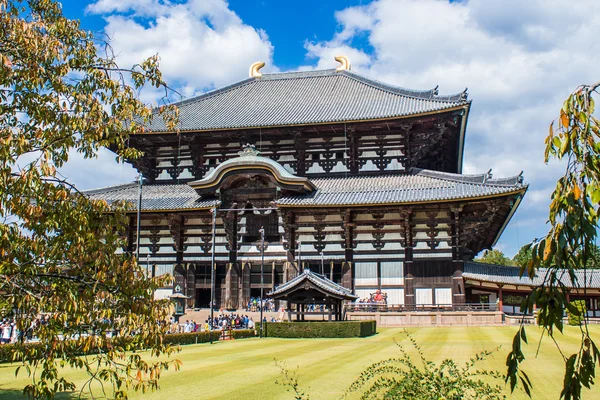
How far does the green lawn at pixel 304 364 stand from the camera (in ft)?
44.4

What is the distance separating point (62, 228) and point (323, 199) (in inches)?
1317

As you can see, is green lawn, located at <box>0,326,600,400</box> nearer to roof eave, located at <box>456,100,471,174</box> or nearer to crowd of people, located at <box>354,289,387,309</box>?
crowd of people, located at <box>354,289,387,309</box>

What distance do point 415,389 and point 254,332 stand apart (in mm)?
24831

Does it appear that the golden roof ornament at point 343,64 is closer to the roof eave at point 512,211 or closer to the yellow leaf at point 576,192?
the roof eave at point 512,211

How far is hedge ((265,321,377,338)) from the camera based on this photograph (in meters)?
29.0

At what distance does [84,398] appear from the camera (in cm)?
1317

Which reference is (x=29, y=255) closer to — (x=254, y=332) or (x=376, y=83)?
(x=254, y=332)

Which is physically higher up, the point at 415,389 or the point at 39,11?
the point at 39,11

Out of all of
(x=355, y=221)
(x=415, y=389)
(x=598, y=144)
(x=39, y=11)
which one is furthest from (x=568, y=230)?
(x=355, y=221)

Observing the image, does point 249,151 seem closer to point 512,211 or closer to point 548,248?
point 512,211

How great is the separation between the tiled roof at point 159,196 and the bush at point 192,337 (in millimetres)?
14297

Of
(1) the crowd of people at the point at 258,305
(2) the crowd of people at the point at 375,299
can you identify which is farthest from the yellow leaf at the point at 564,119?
(1) the crowd of people at the point at 258,305

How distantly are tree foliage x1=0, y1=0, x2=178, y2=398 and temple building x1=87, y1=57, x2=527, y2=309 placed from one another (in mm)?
31635

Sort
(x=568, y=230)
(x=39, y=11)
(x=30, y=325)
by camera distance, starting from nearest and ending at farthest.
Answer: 1. (x=568, y=230)
2. (x=30, y=325)
3. (x=39, y=11)
